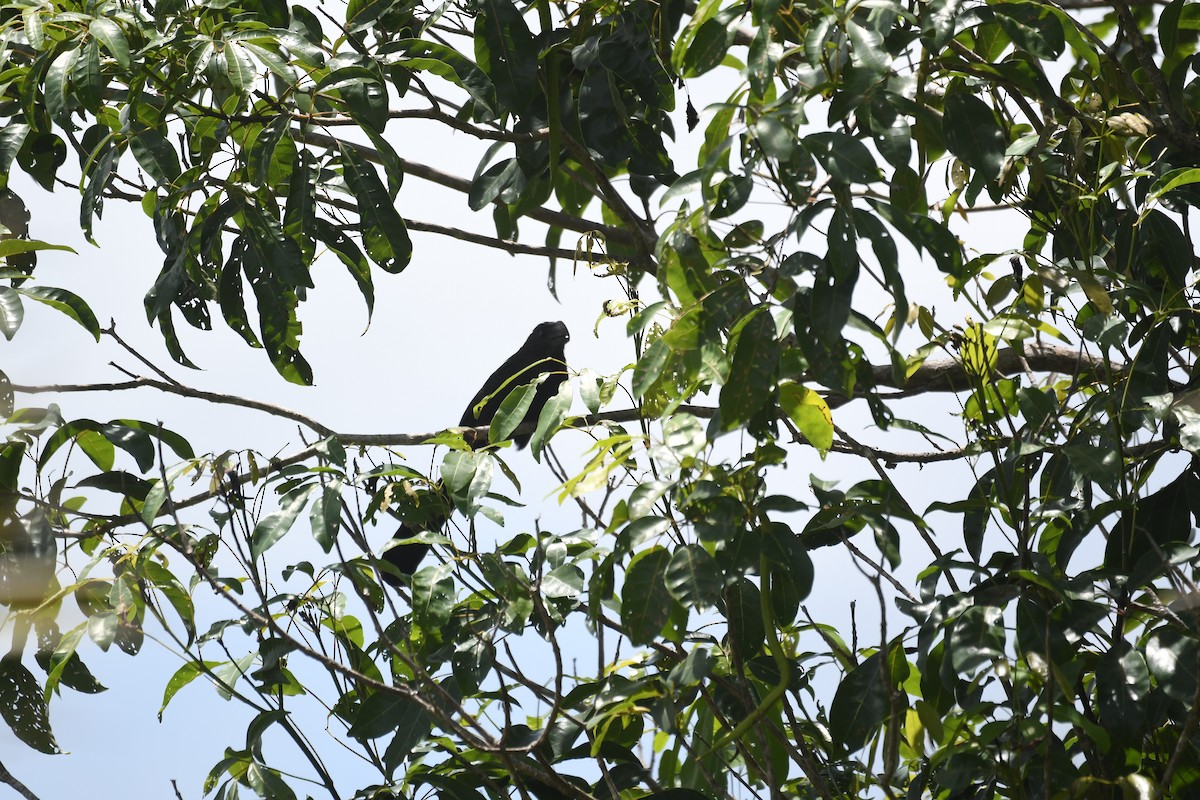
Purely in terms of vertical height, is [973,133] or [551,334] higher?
[551,334]

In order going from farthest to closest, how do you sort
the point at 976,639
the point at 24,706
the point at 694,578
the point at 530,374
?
the point at 530,374 < the point at 24,706 < the point at 976,639 < the point at 694,578

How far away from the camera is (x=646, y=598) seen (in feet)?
4.23

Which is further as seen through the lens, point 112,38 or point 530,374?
point 530,374

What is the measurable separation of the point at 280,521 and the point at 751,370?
771 millimetres

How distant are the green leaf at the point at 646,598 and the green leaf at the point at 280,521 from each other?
0.53 meters

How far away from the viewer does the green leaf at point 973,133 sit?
1399mm

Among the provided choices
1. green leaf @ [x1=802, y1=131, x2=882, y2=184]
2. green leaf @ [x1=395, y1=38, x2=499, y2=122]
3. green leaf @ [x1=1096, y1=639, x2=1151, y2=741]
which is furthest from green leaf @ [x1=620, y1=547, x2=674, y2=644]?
green leaf @ [x1=395, y1=38, x2=499, y2=122]

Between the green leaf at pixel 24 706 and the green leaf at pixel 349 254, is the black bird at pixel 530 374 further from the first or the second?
the green leaf at pixel 24 706

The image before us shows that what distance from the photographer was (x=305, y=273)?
1.66 m

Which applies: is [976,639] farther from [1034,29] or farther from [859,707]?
[1034,29]

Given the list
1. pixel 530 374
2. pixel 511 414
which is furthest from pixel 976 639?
pixel 530 374

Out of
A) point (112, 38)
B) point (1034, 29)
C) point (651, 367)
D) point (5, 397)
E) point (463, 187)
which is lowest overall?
point (651, 367)

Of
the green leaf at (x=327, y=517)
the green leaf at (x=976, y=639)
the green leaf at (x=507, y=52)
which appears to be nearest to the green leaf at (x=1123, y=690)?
the green leaf at (x=976, y=639)

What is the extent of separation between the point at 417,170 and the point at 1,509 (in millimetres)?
1091
